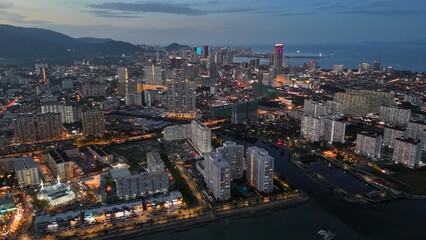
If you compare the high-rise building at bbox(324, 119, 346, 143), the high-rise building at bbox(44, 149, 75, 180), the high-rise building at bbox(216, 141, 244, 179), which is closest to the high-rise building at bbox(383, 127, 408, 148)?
the high-rise building at bbox(324, 119, 346, 143)

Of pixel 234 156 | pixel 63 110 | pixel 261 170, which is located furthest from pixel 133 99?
pixel 261 170

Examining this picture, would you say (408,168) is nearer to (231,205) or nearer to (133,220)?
(231,205)

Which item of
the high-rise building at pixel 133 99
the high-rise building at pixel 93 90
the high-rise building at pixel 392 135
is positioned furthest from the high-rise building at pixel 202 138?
the high-rise building at pixel 93 90

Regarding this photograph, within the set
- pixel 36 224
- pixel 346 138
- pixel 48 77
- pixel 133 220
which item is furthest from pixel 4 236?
pixel 48 77

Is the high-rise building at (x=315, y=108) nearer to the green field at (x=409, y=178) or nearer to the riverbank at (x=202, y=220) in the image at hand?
the green field at (x=409, y=178)

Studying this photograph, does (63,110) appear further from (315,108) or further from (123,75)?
(123,75)

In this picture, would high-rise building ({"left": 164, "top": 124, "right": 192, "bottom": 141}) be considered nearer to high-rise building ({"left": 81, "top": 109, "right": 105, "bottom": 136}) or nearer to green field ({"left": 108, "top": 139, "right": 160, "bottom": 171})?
green field ({"left": 108, "top": 139, "right": 160, "bottom": 171})
